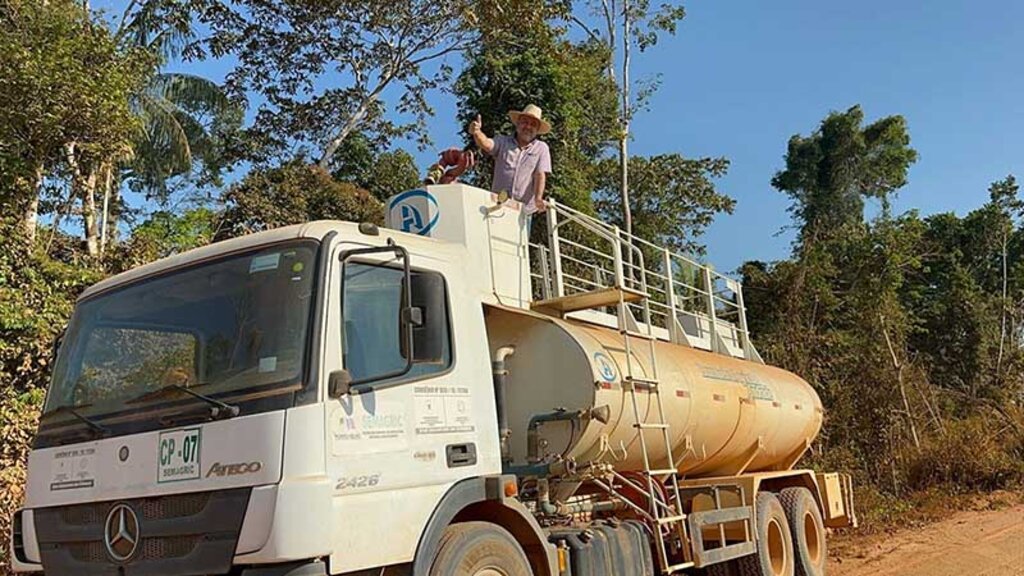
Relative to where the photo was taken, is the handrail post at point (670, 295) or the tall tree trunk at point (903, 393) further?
the tall tree trunk at point (903, 393)

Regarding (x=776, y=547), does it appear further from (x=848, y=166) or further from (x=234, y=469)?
(x=848, y=166)

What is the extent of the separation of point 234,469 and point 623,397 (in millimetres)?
3323

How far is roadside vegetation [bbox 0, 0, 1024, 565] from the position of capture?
1127 cm

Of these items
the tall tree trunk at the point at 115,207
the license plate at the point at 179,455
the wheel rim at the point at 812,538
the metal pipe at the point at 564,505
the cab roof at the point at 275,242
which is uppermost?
the tall tree trunk at the point at 115,207

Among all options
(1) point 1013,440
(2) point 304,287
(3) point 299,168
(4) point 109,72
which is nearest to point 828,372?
(1) point 1013,440

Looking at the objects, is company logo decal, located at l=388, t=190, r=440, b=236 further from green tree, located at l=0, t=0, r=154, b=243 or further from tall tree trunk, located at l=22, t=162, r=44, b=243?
tall tree trunk, located at l=22, t=162, r=44, b=243

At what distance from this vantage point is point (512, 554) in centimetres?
505

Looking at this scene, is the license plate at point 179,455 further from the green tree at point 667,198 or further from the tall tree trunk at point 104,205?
the green tree at point 667,198

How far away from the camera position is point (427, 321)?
466 cm

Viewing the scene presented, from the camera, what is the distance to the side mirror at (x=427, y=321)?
4.62 meters

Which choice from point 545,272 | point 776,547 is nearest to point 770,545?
point 776,547

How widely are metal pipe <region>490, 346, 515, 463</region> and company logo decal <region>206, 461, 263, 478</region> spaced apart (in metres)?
2.17

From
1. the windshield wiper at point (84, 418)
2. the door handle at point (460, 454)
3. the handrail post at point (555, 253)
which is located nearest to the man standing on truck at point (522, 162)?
the handrail post at point (555, 253)

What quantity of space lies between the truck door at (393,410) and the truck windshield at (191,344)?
239mm
